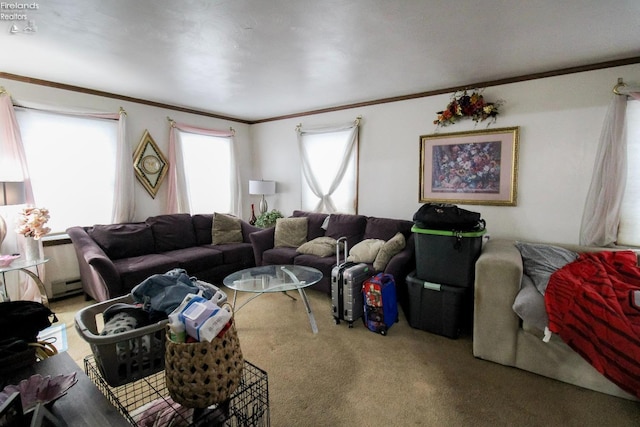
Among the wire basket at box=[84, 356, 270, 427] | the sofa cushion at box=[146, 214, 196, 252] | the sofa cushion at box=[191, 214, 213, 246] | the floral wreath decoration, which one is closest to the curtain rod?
the floral wreath decoration

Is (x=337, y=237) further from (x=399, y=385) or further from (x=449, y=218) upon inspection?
(x=399, y=385)

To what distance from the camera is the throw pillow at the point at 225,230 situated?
4.17m

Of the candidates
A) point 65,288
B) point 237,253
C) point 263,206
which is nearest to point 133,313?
point 237,253

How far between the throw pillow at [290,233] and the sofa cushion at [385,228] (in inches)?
35.0

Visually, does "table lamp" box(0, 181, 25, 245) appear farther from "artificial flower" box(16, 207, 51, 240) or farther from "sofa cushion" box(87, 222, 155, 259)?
"sofa cushion" box(87, 222, 155, 259)

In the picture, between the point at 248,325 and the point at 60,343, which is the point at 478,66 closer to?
the point at 248,325

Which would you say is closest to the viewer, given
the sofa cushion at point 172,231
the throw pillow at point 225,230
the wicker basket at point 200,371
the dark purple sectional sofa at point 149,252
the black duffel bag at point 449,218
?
the wicker basket at point 200,371

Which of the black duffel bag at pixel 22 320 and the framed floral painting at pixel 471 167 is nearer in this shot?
the black duffel bag at pixel 22 320

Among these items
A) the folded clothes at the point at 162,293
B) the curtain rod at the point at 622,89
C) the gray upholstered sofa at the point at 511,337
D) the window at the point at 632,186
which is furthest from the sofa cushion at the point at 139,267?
the curtain rod at the point at 622,89

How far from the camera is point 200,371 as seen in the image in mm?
732

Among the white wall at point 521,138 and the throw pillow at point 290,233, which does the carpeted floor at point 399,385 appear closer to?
the throw pillow at point 290,233

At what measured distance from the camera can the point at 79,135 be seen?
135 inches

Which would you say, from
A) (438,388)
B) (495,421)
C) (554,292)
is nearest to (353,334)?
(438,388)

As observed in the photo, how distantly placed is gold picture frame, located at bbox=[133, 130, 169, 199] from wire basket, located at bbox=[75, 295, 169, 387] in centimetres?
344
